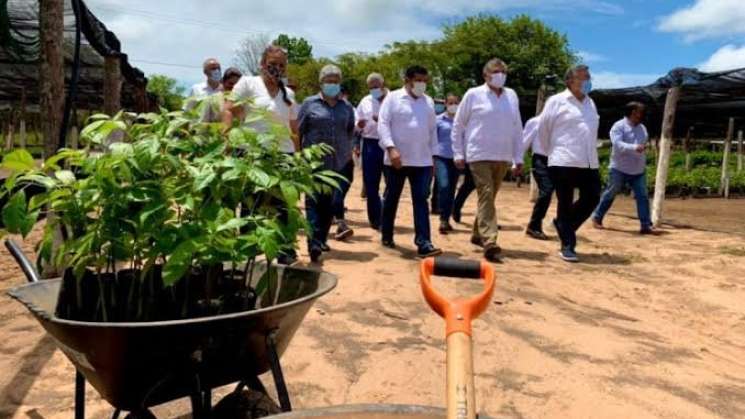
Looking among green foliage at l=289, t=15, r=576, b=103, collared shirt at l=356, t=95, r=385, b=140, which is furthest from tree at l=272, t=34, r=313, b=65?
collared shirt at l=356, t=95, r=385, b=140

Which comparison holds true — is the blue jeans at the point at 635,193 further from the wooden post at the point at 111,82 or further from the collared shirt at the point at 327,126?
the wooden post at the point at 111,82

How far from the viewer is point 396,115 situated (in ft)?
19.2

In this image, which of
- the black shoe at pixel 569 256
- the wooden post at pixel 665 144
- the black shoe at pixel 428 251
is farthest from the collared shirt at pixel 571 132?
the wooden post at pixel 665 144

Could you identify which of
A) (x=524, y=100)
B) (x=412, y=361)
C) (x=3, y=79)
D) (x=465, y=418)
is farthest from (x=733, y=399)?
(x=3, y=79)

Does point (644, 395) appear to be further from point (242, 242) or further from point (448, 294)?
point (242, 242)

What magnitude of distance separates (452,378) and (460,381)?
2 centimetres

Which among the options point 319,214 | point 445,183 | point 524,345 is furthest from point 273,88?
point 445,183

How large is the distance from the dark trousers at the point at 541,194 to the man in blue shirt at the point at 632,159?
47.0 inches

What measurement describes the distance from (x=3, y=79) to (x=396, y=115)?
12050 millimetres

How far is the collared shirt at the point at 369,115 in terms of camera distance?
7.57 m

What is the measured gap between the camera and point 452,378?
1.27 m

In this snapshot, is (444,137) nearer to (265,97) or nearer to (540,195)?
(540,195)

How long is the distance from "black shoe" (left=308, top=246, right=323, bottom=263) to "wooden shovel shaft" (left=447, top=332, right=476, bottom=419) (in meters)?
4.00

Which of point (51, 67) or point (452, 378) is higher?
point (51, 67)
